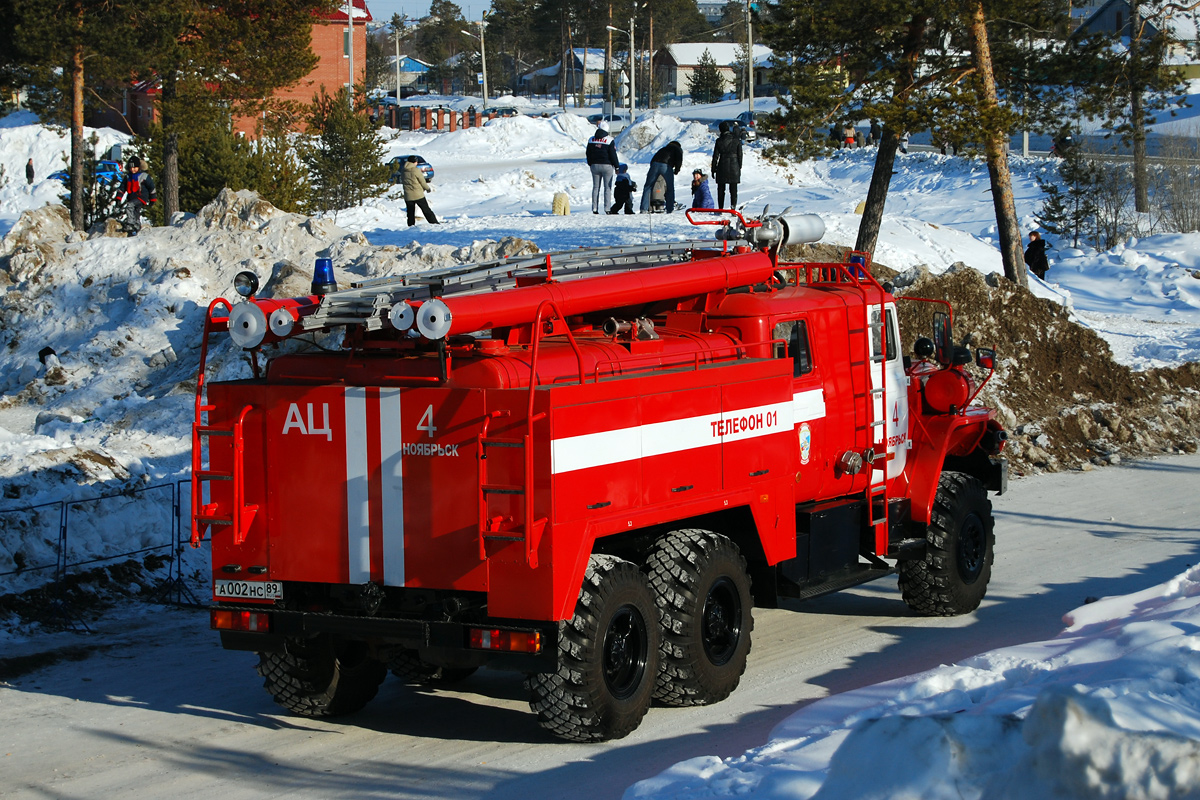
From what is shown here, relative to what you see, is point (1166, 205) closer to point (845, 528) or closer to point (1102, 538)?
point (1102, 538)

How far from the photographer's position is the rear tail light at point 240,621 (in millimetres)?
7854

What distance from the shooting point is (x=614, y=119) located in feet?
263

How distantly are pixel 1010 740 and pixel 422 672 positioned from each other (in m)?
4.93

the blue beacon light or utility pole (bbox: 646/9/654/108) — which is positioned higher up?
utility pole (bbox: 646/9/654/108)

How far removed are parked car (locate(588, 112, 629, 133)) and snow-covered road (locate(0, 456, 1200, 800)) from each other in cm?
5934

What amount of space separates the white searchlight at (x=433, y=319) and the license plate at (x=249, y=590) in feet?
6.95

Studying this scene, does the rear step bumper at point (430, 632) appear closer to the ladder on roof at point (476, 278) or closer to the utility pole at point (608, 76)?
the ladder on roof at point (476, 278)

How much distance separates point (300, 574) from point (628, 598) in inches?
82.5

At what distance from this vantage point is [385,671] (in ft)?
28.9

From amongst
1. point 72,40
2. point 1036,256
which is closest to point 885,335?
point 1036,256

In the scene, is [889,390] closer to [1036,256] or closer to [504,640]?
[504,640]


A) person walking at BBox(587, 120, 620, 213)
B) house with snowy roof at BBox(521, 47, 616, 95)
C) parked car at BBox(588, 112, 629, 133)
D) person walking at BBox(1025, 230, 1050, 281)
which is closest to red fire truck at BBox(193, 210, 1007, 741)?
person walking at BBox(587, 120, 620, 213)

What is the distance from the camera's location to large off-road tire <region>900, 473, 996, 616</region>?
1079 cm

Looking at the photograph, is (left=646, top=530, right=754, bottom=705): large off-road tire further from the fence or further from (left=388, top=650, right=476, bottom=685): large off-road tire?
the fence
